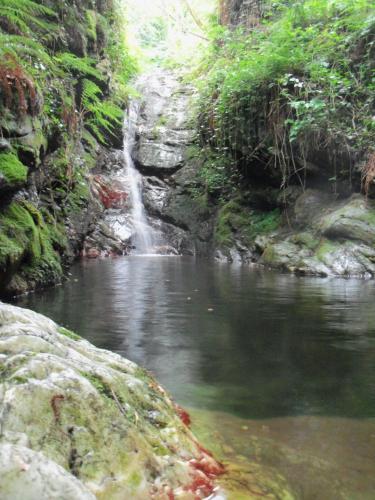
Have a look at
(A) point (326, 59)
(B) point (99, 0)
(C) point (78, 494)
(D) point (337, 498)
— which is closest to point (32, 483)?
(C) point (78, 494)

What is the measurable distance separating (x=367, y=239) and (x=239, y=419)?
7.50m

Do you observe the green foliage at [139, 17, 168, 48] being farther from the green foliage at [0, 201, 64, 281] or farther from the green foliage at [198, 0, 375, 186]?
the green foliage at [0, 201, 64, 281]

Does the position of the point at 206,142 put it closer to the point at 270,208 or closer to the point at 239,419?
the point at 270,208

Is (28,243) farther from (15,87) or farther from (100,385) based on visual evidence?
(100,385)

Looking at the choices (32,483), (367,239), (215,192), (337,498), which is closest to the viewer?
(32,483)

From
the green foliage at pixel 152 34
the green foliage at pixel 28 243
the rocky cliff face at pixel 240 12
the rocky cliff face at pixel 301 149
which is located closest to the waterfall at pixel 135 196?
the rocky cliff face at pixel 301 149

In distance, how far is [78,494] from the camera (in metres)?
1.27

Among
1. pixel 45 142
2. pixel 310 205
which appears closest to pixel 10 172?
pixel 45 142

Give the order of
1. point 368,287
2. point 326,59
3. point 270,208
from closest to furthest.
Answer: point 368,287 → point 326,59 → point 270,208

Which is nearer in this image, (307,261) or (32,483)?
(32,483)

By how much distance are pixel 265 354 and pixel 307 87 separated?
8.48m

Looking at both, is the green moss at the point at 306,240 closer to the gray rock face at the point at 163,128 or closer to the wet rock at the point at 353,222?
the wet rock at the point at 353,222

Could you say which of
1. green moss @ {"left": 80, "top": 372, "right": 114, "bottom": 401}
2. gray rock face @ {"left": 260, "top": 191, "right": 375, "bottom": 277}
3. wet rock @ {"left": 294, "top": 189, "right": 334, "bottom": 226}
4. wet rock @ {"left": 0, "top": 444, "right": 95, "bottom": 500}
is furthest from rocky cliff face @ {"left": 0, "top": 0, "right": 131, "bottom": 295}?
wet rock @ {"left": 294, "top": 189, "right": 334, "bottom": 226}

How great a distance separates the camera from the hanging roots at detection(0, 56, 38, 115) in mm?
5766
